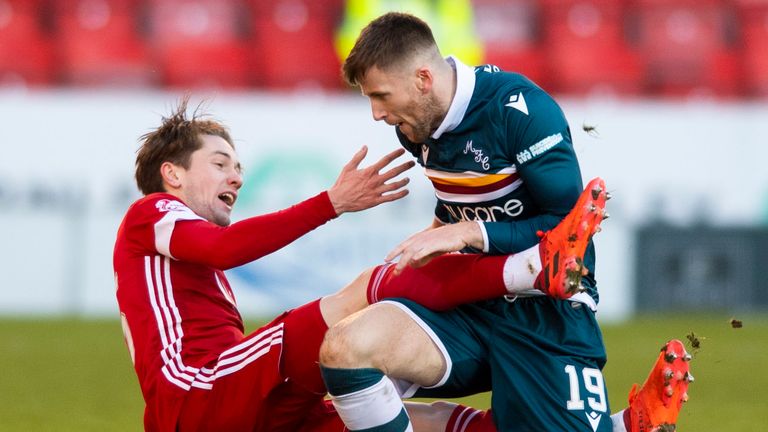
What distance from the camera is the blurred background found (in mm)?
12023

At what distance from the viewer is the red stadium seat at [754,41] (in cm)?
1431

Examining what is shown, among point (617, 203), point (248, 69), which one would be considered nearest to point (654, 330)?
point (617, 203)

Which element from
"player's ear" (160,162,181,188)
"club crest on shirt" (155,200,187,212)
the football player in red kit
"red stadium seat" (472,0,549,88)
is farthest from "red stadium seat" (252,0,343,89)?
"club crest on shirt" (155,200,187,212)

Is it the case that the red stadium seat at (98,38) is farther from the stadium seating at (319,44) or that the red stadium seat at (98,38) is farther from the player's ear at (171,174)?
the player's ear at (171,174)

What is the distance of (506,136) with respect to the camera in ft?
13.8

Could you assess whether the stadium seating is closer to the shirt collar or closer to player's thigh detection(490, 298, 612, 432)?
the shirt collar

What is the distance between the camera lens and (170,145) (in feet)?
15.7

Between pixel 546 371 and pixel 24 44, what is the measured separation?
10.6 m

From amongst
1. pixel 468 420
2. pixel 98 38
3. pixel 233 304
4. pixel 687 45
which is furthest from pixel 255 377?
pixel 687 45

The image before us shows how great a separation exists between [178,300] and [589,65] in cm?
1042

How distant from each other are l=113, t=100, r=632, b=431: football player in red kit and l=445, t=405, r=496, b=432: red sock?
0.05ft

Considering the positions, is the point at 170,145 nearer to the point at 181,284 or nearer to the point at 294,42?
the point at 181,284

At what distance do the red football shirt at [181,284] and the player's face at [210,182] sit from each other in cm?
14

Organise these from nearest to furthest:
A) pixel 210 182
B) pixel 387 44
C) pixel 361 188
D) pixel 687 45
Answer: pixel 387 44 → pixel 361 188 → pixel 210 182 → pixel 687 45
